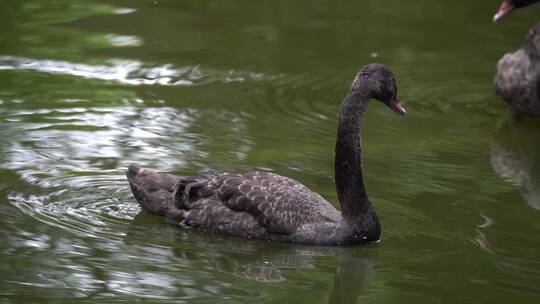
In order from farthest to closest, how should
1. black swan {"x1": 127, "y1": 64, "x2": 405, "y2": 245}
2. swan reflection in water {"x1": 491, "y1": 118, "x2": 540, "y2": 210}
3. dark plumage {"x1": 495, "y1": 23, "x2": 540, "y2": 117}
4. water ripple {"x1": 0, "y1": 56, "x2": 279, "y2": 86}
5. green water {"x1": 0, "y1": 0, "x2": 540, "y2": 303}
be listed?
water ripple {"x1": 0, "y1": 56, "x2": 279, "y2": 86} < dark plumage {"x1": 495, "y1": 23, "x2": 540, "y2": 117} < swan reflection in water {"x1": 491, "y1": 118, "x2": 540, "y2": 210} < black swan {"x1": 127, "y1": 64, "x2": 405, "y2": 245} < green water {"x1": 0, "y1": 0, "x2": 540, "y2": 303}

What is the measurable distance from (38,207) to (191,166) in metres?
1.40

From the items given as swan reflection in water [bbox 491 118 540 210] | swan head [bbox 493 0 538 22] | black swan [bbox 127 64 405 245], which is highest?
swan head [bbox 493 0 538 22]

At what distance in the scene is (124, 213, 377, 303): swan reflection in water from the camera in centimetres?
725

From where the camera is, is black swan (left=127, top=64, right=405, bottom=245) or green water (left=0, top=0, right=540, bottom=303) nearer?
green water (left=0, top=0, right=540, bottom=303)

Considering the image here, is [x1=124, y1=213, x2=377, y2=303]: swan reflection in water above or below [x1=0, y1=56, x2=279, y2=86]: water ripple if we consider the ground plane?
below

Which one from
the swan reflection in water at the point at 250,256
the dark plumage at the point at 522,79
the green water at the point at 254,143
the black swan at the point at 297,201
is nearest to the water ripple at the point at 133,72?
the green water at the point at 254,143

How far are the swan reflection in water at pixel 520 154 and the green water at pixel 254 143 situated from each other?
3 centimetres

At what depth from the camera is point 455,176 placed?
9.36m

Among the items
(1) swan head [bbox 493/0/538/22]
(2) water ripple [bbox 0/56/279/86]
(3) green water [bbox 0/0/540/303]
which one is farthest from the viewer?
(1) swan head [bbox 493/0/538/22]

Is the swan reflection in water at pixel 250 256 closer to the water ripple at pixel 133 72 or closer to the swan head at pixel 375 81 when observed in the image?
the swan head at pixel 375 81

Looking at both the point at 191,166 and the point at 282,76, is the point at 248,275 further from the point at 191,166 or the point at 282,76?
the point at 282,76

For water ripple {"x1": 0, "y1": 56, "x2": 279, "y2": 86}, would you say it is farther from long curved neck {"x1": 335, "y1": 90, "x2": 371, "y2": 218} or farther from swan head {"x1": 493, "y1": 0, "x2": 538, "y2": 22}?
long curved neck {"x1": 335, "y1": 90, "x2": 371, "y2": 218}

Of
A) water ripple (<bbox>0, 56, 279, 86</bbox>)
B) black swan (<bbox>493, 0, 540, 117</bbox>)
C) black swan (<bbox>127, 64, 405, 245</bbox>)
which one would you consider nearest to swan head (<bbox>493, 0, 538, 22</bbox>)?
black swan (<bbox>493, 0, 540, 117</bbox>)

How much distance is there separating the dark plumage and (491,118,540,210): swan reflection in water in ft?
0.50
